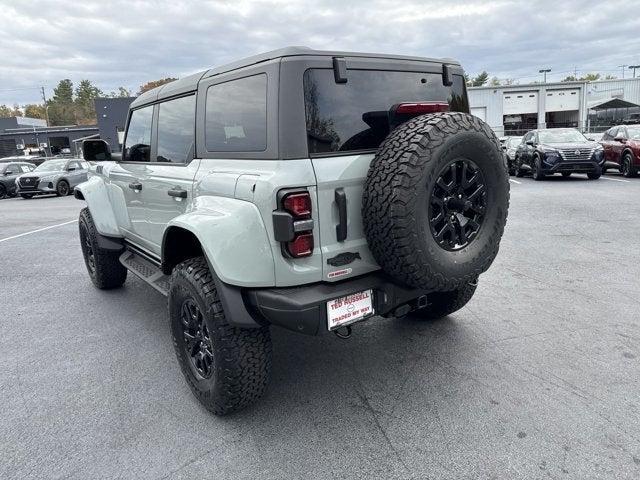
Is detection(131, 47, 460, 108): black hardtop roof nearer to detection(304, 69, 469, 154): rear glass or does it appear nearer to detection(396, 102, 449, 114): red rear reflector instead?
detection(304, 69, 469, 154): rear glass

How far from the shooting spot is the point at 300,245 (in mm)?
2447

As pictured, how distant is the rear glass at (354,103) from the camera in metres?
2.57

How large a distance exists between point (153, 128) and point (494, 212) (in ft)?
9.05

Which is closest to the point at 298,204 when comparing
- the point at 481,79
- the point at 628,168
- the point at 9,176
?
the point at 628,168

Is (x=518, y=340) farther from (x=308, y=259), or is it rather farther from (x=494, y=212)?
(x=308, y=259)

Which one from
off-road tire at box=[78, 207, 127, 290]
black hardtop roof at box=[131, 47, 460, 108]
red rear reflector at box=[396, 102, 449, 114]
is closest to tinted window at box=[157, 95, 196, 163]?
black hardtop roof at box=[131, 47, 460, 108]

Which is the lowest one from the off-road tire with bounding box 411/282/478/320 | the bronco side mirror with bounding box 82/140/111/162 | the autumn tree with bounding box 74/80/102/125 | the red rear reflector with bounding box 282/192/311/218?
the off-road tire with bounding box 411/282/478/320

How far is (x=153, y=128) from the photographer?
13.0 feet

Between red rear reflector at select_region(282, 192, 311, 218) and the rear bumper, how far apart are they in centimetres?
41

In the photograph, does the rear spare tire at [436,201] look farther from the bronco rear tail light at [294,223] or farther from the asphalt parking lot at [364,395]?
the asphalt parking lot at [364,395]

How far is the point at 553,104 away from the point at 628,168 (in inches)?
1124

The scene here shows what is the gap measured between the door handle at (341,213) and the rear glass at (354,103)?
0.26 meters

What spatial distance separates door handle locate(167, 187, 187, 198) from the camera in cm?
315

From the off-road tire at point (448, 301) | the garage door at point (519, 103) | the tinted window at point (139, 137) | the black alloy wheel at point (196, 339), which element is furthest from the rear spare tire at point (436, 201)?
the garage door at point (519, 103)
